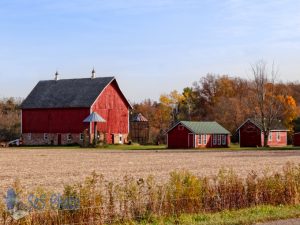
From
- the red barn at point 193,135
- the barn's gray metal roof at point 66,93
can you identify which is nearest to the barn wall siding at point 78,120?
the barn's gray metal roof at point 66,93

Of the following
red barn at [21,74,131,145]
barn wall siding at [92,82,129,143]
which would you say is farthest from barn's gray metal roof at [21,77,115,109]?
barn wall siding at [92,82,129,143]

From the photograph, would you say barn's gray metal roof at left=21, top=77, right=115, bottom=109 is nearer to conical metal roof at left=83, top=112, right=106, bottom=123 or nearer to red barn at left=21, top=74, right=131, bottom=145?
red barn at left=21, top=74, right=131, bottom=145

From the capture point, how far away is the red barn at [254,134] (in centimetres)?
8188

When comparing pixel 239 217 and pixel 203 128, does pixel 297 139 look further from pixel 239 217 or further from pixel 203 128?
pixel 239 217

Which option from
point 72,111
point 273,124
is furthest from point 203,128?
point 72,111

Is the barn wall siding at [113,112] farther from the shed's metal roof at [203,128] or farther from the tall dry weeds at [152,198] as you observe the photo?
the tall dry weeds at [152,198]

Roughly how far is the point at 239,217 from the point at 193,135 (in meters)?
62.1

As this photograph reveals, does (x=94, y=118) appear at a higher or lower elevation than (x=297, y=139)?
higher

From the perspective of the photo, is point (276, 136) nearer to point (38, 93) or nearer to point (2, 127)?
point (38, 93)

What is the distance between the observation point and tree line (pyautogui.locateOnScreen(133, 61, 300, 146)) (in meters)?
91.2

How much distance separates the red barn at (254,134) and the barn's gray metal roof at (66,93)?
20.8m

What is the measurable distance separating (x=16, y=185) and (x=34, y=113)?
246ft

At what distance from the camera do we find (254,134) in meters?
82.2

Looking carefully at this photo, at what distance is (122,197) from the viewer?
1259 centimetres
